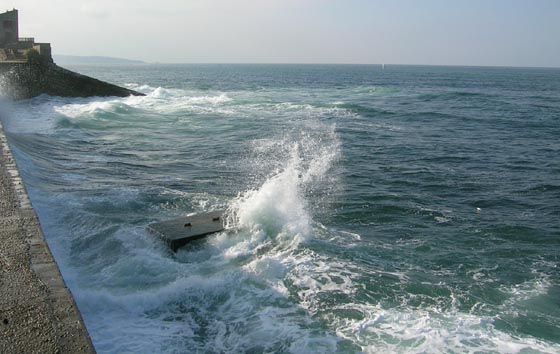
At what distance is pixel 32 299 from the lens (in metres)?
5.69

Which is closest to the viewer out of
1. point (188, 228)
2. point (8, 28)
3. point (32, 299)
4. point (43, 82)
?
point (32, 299)

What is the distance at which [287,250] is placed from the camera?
8602mm

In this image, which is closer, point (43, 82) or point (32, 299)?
point (32, 299)

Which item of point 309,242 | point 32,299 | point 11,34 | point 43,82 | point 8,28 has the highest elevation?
Result: point 8,28

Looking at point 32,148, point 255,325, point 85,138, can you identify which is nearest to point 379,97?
point 85,138

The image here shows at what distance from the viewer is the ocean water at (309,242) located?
6.26 m

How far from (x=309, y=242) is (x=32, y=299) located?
4.65 meters

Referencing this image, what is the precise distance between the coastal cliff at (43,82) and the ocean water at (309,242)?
39.0 feet

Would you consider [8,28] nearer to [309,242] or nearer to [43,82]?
[43,82]

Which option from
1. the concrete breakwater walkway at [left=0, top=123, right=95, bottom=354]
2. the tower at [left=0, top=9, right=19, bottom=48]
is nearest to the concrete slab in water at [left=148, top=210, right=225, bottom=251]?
the concrete breakwater walkway at [left=0, top=123, right=95, bottom=354]

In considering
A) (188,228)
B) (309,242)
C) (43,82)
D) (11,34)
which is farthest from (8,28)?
(309,242)

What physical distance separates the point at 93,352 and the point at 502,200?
10227 mm

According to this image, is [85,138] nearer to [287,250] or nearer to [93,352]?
[287,250]

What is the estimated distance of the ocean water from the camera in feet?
20.5
